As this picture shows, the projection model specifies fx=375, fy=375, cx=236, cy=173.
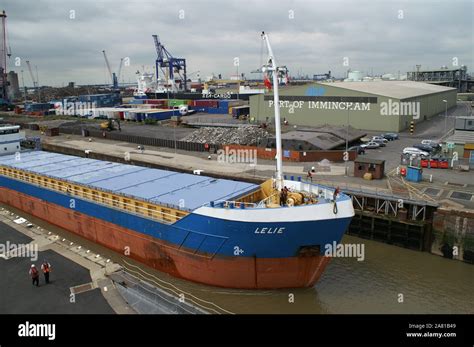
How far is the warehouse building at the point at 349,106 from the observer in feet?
182

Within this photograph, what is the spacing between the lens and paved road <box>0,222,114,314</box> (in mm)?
14625

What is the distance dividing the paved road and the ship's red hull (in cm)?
387

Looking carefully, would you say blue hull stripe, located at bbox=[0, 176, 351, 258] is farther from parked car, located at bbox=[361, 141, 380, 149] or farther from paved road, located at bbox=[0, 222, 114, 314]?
parked car, located at bbox=[361, 141, 380, 149]

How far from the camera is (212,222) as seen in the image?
1727cm

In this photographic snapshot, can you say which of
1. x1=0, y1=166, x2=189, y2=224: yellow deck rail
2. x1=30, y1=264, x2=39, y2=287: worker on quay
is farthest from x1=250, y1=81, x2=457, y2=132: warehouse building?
x1=30, y1=264, x2=39, y2=287: worker on quay

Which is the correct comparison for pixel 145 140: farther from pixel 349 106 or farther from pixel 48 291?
pixel 48 291

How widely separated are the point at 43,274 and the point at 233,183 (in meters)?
11.2

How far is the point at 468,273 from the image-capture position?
2102cm

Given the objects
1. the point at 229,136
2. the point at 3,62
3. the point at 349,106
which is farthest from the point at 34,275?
the point at 3,62

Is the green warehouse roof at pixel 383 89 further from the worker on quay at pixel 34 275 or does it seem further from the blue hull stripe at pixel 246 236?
the worker on quay at pixel 34 275

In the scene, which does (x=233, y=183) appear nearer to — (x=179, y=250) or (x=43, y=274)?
(x=179, y=250)

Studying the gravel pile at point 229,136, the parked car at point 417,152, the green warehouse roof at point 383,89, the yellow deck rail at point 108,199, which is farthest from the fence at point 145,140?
the green warehouse roof at point 383,89

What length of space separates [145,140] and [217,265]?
38.0m
